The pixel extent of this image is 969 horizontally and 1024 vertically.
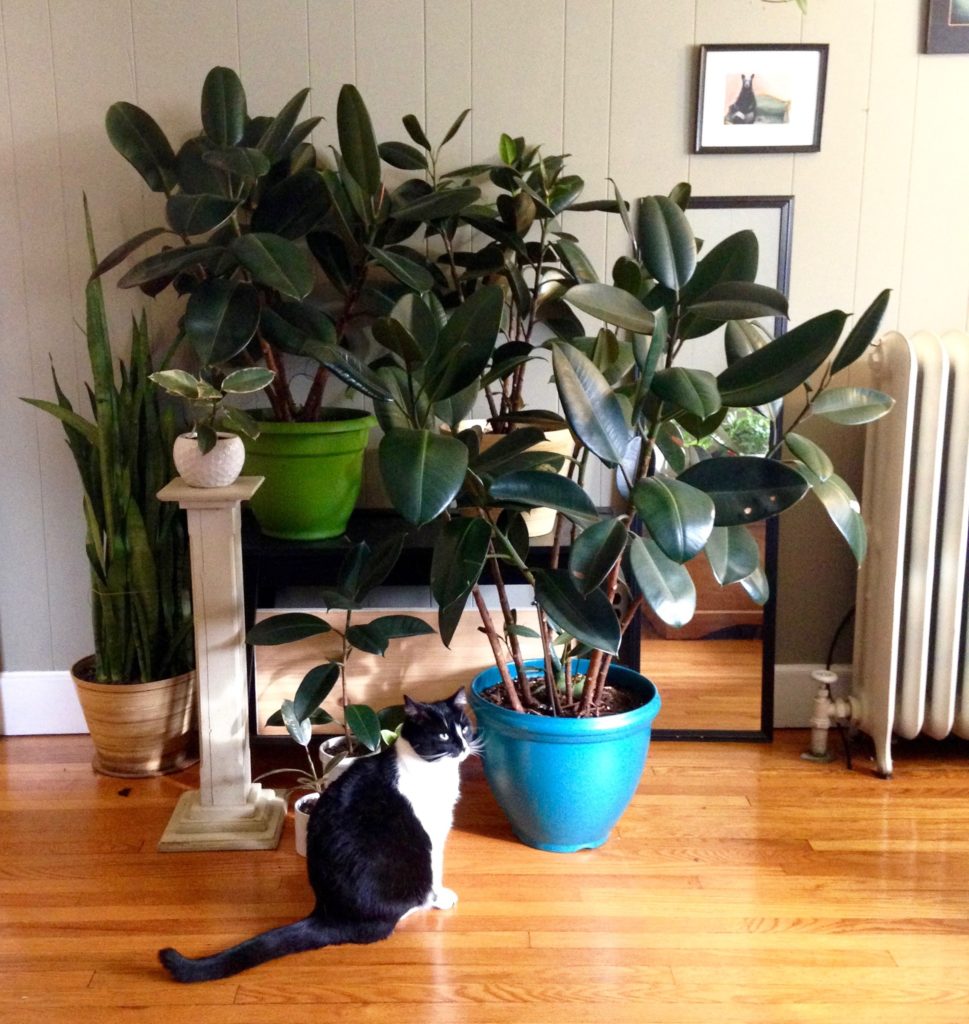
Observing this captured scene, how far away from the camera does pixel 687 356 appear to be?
7.69 ft

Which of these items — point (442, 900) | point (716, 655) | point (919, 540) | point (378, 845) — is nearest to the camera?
point (378, 845)

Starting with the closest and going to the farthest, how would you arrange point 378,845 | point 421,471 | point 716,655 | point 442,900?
point 421,471 → point 378,845 → point 442,900 → point 716,655

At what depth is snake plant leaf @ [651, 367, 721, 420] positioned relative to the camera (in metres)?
1.51

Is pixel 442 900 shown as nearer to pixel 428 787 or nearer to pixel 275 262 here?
pixel 428 787

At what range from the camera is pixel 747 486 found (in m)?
1.64

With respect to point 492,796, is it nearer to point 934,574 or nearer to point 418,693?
point 418,693

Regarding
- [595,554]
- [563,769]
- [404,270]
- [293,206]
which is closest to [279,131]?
[293,206]

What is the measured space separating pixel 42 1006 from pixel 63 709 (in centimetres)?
101

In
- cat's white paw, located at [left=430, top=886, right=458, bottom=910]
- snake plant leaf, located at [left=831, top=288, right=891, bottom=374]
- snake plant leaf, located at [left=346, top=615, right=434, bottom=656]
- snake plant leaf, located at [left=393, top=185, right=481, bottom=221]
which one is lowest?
cat's white paw, located at [left=430, top=886, right=458, bottom=910]

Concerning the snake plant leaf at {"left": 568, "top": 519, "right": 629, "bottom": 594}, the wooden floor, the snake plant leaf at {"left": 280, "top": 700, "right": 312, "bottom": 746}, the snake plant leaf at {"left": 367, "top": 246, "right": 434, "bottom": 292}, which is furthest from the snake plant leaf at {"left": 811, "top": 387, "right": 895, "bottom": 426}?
the snake plant leaf at {"left": 280, "top": 700, "right": 312, "bottom": 746}

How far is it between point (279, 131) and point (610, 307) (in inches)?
29.9

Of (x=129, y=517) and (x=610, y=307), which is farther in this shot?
(x=129, y=517)

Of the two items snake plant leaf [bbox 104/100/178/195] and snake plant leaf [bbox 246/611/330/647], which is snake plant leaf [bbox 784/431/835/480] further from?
snake plant leaf [bbox 104/100/178/195]

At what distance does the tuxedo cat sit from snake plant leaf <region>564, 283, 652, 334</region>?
2.27 ft
